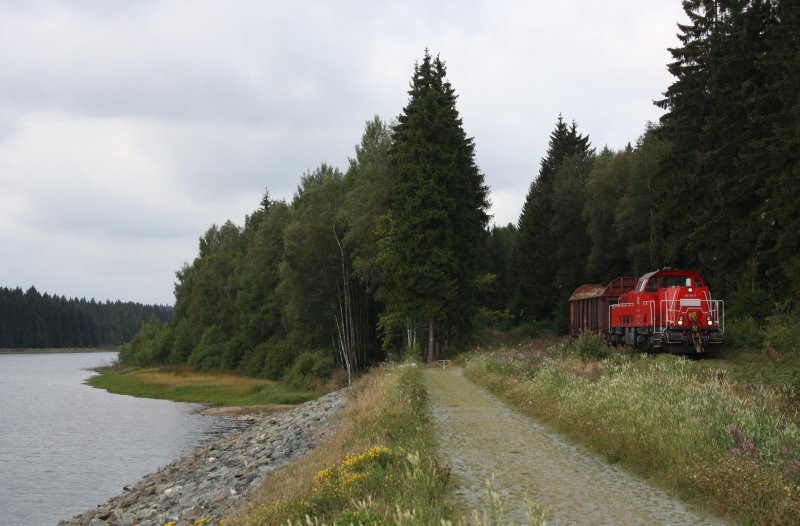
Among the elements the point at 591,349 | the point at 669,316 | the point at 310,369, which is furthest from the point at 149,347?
the point at 669,316

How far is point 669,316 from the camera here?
26891 millimetres

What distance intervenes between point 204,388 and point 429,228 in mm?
32907

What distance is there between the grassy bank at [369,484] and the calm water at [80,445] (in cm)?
1287

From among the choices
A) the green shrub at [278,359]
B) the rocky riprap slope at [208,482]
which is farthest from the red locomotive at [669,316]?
the green shrub at [278,359]

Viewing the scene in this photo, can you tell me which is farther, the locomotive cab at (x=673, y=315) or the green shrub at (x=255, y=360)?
the green shrub at (x=255, y=360)

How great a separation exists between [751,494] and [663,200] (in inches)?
1350

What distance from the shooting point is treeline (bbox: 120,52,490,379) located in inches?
1602

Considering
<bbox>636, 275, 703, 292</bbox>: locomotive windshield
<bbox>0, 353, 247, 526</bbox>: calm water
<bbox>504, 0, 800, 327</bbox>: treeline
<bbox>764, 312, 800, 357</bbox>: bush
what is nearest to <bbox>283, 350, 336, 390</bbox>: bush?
<bbox>0, 353, 247, 526</bbox>: calm water

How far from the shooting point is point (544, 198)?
74812mm

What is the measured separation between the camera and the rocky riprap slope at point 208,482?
55.2ft

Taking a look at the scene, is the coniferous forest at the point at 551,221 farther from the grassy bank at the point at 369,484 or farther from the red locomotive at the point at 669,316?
the grassy bank at the point at 369,484

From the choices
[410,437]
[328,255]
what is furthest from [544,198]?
[410,437]

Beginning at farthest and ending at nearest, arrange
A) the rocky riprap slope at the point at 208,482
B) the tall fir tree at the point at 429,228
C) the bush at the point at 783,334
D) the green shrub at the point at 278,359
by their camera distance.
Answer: the green shrub at the point at 278,359, the tall fir tree at the point at 429,228, the bush at the point at 783,334, the rocky riprap slope at the point at 208,482

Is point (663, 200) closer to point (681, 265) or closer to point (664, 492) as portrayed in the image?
point (681, 265)
